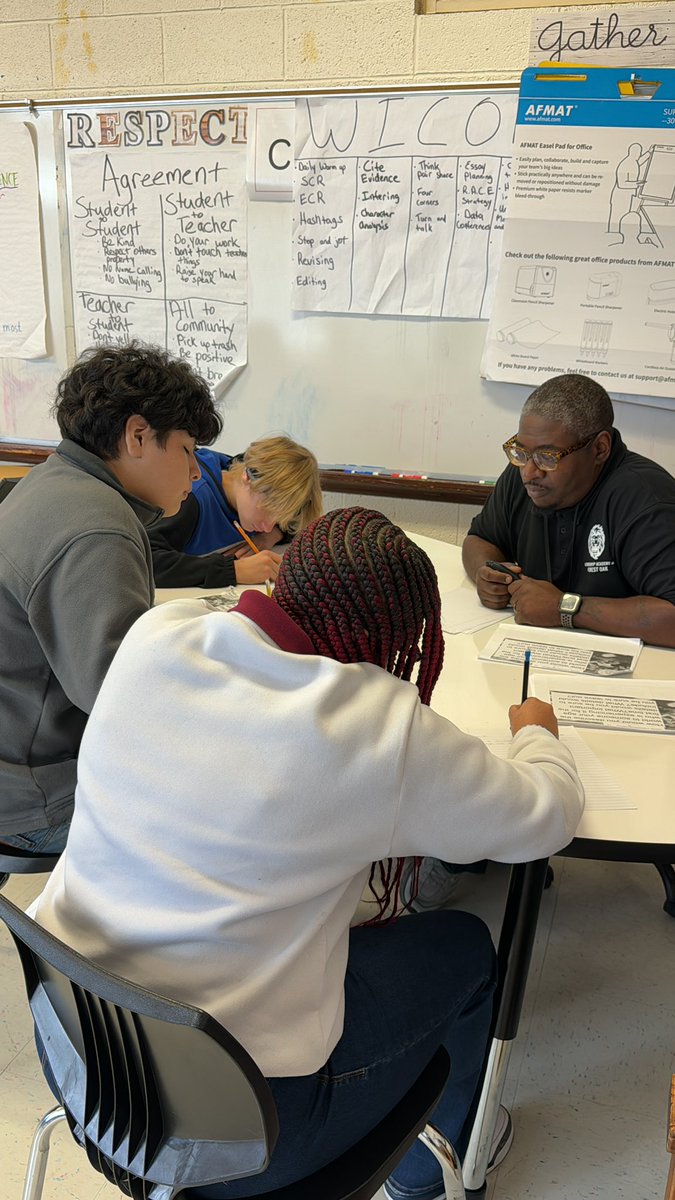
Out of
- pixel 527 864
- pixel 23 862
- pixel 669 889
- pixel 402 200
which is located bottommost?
pixel 669 889

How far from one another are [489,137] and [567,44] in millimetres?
305

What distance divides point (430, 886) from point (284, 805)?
1.35 metres

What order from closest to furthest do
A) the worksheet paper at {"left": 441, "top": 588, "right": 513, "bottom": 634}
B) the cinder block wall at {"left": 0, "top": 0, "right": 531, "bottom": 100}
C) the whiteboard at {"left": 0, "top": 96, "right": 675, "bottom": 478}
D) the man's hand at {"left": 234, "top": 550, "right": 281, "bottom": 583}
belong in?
1. the worksheet paper at {"left": 441, "top": 588, "right": 513, "bottom": 634}
2. the man's hand at {"left": 234, "top": 550, "right": 281, "bottom": 583}
3. the cinder block wall at {"left": 0, "top": 0, "right": 531, "bottom": 100}
4. the whiteboard at {"left": 0, "top": 96, "right": 675, "bottom": 478}

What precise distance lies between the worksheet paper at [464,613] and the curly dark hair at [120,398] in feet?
2.22

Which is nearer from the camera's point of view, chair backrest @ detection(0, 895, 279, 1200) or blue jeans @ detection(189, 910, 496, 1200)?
chair backrest @ detection(0, 895, 279, 1200)

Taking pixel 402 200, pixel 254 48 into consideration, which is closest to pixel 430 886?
pixel 402 200

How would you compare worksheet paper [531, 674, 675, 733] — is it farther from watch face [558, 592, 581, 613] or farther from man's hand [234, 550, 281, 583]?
man's hand [234, 550, 281, 583]

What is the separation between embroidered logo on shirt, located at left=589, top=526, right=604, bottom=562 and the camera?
2.10 m

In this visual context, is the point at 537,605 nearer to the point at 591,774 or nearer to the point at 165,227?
the point at 591,774

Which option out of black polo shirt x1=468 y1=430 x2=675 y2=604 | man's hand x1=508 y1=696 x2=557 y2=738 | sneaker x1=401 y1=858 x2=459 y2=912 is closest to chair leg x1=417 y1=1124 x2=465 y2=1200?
man's hand x1=508 y1=696 x2=557 y2=738

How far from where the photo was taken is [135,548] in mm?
1429

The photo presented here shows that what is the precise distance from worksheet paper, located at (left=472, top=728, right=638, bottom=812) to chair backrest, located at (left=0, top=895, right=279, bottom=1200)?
54cm

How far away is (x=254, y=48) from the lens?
9.25ft

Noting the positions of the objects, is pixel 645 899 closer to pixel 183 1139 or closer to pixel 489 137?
pixel 183 1139
